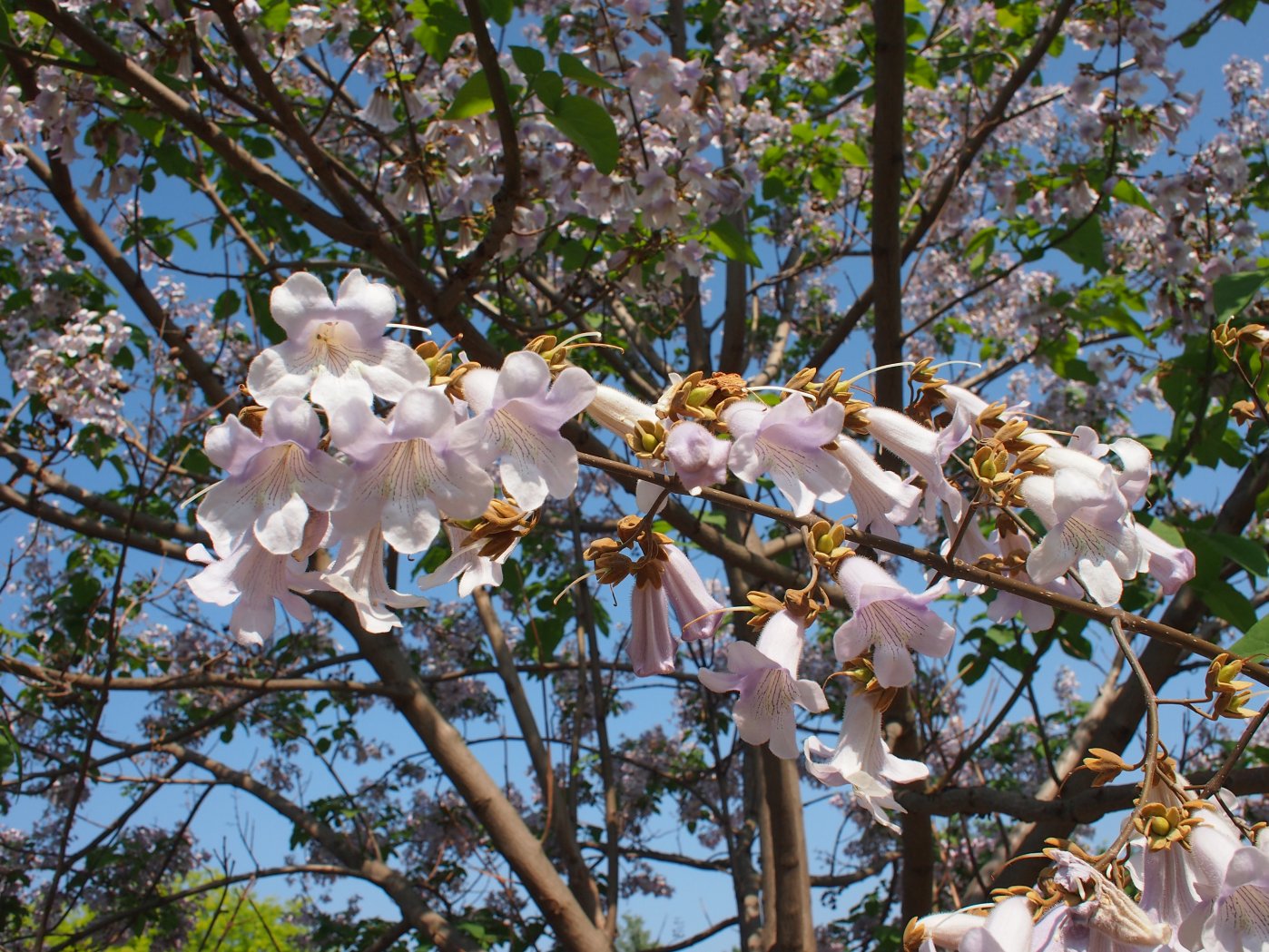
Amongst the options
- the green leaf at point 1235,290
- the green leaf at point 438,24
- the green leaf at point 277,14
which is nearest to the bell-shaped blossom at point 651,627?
the green leaf at point 1235,290

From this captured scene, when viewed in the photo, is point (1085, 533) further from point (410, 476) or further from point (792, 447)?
point (410, 476)

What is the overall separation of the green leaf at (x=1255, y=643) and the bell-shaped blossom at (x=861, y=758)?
51cm

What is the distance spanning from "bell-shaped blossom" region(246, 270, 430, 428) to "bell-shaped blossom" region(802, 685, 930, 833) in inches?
27.2

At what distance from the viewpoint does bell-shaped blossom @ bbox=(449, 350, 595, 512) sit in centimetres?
102

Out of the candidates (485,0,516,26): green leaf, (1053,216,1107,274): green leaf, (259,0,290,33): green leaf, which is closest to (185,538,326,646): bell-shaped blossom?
(485,0,516,26): green leaf

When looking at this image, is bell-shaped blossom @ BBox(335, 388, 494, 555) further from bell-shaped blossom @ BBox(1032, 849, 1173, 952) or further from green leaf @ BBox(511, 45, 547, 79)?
green leaf @ BBox(511, 45, 547, 79)

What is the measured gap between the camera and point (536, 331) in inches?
127

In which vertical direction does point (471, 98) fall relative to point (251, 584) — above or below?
above

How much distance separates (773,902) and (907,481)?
2.89 meters

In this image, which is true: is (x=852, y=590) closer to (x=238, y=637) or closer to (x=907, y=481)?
(x=907, y=481)

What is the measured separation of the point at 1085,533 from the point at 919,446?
0.22 m

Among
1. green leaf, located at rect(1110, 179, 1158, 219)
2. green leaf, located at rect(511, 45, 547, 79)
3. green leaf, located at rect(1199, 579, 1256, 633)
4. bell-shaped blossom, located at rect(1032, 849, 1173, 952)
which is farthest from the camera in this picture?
green leaf, located at rect(1110, 179, 1158, 219)

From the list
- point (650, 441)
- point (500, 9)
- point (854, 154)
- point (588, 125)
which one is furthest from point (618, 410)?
point (854, 154)

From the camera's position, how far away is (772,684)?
4.01 feet
